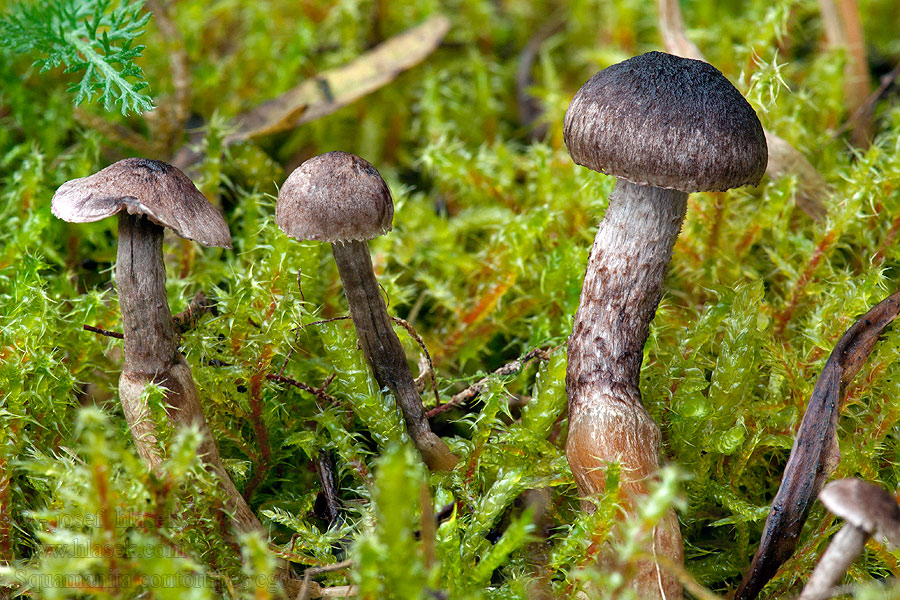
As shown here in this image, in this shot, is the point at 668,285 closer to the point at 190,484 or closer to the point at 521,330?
the point at 521,330

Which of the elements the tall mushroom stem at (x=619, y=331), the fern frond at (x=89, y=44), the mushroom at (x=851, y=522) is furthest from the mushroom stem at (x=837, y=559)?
the fern frond at (x=89, y=44)

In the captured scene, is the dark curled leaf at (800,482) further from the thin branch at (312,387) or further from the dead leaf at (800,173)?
the thin branch at (312,387)

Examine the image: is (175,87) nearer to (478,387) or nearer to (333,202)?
(333,202)

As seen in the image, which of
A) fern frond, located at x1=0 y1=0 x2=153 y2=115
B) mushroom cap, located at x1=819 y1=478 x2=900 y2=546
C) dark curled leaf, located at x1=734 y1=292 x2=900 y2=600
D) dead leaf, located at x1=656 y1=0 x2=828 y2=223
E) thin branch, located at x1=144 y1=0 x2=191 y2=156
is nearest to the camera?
mushroom cap, located at x1=819 y1=478 x2=900 y2=546

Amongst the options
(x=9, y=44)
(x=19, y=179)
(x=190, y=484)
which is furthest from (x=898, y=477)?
(x=19, y=179)

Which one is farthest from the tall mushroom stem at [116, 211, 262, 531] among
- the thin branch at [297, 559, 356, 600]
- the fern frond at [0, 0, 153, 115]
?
the fern frond at [0, 0, 153, 115]

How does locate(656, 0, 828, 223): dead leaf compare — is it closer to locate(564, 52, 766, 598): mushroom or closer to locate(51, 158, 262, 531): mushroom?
locate(564, 52, 766, 598): mushroom
